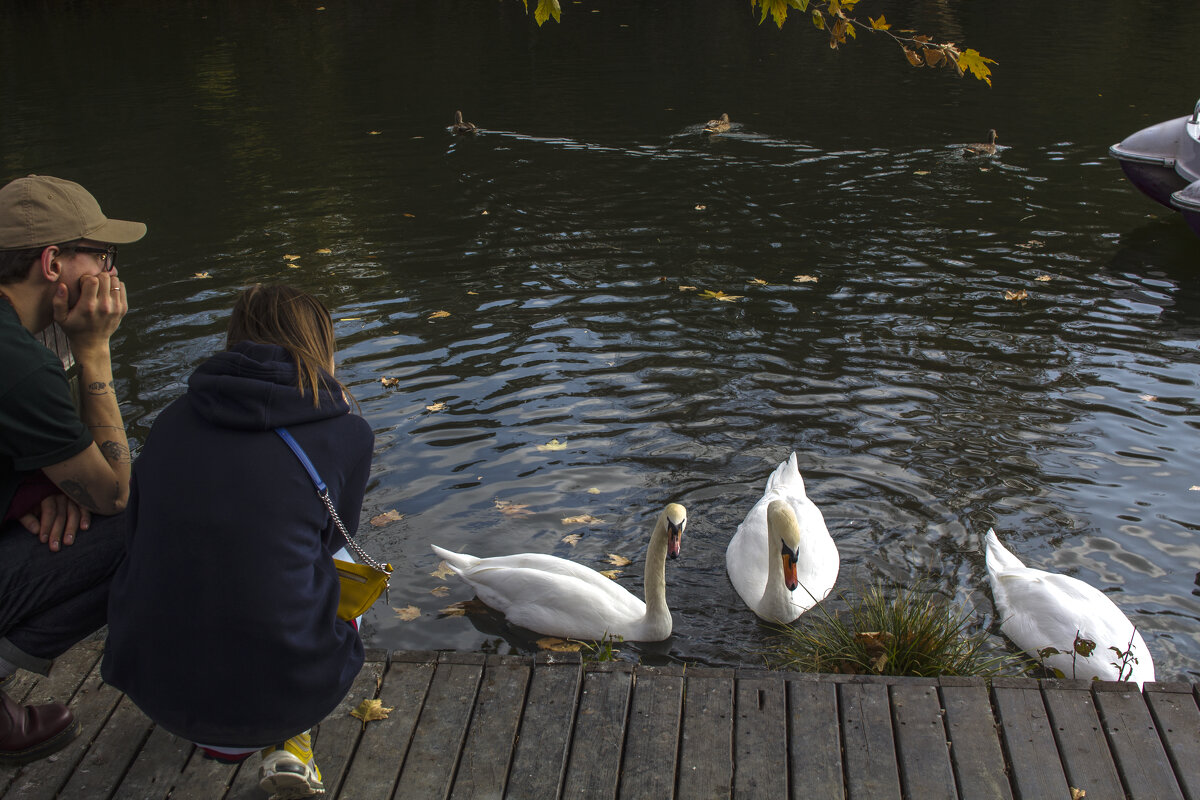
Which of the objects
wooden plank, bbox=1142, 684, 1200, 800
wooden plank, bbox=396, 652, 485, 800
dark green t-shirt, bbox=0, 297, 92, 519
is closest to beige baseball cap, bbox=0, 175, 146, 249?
dark green t-shirt, bbox=0, 297, 92, 519

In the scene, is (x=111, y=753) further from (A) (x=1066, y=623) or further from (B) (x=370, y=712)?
(A) (x=1066, y=623)

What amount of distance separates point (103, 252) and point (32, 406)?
722 mm

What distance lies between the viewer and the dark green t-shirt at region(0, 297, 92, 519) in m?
3.03

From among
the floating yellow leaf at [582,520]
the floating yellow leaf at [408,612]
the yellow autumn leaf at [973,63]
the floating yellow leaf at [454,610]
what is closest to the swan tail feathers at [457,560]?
the floating yellow leaf at [454,610]

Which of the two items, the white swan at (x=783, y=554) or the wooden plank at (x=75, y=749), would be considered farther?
the white swan at (x=783, y=554)

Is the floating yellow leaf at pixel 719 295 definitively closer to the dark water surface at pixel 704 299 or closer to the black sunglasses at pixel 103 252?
the dark water surface at pixel 704 299

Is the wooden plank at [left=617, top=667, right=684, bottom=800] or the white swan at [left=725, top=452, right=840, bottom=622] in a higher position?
the wooden plank at [left=617, top=667, right=684, bottom=800]

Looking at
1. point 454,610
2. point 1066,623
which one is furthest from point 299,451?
point 1066,623

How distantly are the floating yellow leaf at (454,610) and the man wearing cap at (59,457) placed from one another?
2431mm

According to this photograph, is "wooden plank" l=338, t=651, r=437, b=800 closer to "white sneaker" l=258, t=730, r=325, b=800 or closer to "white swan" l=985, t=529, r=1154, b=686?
"white sneaker" l=258, t=730, r=325, b=800

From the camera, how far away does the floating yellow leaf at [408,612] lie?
5.69 meters

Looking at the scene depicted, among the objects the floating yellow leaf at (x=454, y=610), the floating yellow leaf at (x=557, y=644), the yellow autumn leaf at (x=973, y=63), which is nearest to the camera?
the yellow autumn leaf at (x=973, y=63)

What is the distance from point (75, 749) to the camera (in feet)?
12.2

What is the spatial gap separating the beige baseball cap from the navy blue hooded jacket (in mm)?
855
